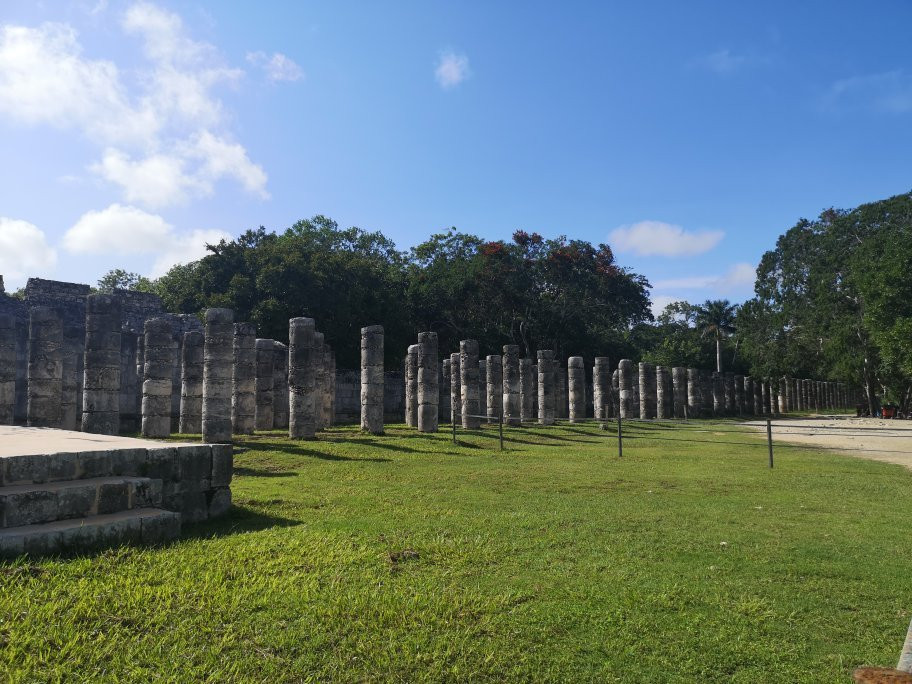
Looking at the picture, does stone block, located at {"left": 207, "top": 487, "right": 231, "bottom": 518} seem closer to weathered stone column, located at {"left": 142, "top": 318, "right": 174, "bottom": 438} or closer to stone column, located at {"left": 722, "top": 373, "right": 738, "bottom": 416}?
weathered stone column, located at {"left": 142, "top": 318, "right": 174, "bottom": 438}

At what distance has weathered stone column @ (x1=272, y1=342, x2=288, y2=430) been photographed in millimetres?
22312

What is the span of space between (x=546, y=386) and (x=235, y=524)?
20.9 metres

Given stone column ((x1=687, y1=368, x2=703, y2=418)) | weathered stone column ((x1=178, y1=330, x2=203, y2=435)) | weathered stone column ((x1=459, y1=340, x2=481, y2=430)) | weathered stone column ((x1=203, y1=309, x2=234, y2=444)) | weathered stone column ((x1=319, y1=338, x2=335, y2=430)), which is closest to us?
weathered stone column ((x1=203, y1=309, x2=234, y2=444))

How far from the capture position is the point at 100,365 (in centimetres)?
1517

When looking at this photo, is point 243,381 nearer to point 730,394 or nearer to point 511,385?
point 511,385

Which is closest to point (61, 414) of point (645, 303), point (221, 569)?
point (221, 569)

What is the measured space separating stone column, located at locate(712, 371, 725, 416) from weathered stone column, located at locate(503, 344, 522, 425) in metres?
20.6

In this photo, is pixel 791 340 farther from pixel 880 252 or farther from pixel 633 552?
pixel 633 552

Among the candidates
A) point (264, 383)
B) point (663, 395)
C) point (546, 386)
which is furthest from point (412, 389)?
point (663, 395)

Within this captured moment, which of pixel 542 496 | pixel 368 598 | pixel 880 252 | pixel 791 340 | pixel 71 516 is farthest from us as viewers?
pixel 791 340

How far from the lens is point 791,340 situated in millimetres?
40938

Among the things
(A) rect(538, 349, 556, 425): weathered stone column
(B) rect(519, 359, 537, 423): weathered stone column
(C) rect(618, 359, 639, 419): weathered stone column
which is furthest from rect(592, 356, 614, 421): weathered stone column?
(A) rect(538, 349, 556, 425): weathered stone column

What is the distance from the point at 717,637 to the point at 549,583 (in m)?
1.22

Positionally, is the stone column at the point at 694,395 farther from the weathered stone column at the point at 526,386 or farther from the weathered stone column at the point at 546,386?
the weathered stone column at the point at 546,386
